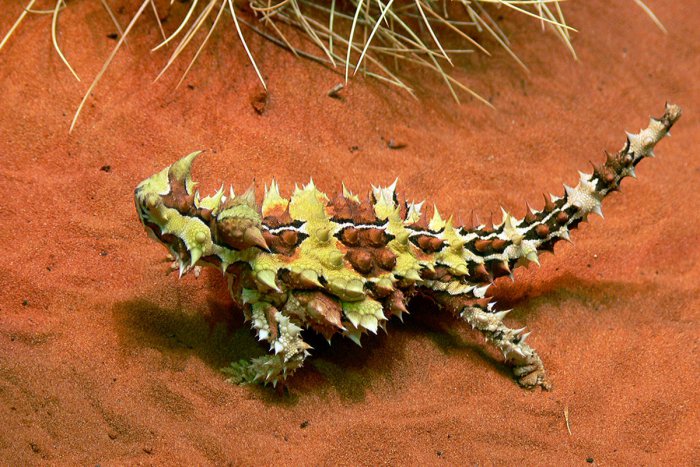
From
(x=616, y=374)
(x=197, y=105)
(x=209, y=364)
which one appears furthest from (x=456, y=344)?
(x=197, y=105)

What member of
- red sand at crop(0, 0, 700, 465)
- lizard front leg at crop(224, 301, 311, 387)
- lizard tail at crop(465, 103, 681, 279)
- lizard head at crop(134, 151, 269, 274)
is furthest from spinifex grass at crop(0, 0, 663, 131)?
lizard front leg at crop(224, 301, 311, 387)

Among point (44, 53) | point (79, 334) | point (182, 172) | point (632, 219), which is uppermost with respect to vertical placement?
point (632, 219)

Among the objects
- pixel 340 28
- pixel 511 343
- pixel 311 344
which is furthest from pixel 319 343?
pixel 340 28

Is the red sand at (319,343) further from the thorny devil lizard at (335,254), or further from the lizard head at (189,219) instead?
the lizard head at (189,219)

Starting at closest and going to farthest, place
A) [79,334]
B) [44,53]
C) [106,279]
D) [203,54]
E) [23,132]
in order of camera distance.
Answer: [79,334] → [106,279] → [23,132] → [44,53] → [203,54]

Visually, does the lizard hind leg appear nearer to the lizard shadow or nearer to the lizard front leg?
the lizard shadow

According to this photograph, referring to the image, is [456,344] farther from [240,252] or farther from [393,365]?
[240,252]
